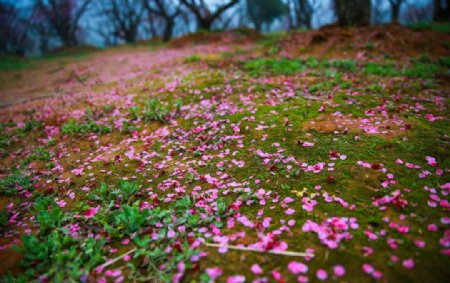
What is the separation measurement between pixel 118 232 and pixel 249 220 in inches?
59.3

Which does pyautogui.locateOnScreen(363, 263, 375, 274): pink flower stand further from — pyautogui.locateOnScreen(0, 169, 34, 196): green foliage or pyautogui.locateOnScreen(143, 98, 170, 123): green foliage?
pyautogui.locateOnScreen(143, 98, 170, 123): green foliage

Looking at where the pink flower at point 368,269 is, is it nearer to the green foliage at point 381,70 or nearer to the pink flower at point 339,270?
the pink flower at point 339,270

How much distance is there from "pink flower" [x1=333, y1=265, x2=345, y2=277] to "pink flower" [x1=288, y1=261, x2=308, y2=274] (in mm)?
241

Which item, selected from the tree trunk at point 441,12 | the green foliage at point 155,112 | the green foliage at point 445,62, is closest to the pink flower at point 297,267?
the green foliage at point 155,112

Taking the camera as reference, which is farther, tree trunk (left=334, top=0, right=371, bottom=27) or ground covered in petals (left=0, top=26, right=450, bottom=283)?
tree trunk (left=334, top=0, right=371, bottom=27)

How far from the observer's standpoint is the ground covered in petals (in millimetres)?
2514

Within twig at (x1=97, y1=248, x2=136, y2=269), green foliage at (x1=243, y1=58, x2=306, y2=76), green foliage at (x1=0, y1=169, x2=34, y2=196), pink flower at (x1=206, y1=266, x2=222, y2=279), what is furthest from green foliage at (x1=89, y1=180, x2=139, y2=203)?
green foliage at (x1=243, y1=58, x2=306, y2=76)

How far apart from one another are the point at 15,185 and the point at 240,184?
144 inches

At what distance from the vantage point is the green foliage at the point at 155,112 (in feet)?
20.4

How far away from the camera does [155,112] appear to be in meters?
6.35

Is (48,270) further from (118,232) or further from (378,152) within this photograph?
(378,152)

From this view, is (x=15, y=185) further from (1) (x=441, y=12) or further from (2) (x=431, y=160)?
(1) (x=441, y=12)

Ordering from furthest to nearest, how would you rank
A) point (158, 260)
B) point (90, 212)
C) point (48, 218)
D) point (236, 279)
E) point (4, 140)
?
point (4, 140)
point (90, 212)
point (48, 218)
point (158, 260)
point (236, 279)

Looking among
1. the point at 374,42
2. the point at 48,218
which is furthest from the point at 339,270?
the point at 374,42
